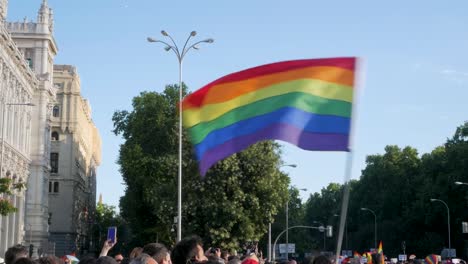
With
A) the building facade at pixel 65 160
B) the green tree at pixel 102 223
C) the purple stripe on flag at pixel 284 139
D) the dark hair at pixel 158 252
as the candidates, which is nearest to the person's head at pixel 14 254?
the dark hair at pixel 158 252

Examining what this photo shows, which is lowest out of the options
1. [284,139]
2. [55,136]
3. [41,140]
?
[284,139]

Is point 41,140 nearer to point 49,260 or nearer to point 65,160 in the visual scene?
point 65,160

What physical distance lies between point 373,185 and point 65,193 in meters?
38.9

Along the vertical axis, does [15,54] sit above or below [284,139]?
above

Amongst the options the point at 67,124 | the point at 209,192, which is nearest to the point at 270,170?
the point at 209,192

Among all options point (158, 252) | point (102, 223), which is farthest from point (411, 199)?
point (158, 252)

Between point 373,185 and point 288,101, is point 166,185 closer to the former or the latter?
point 288,101

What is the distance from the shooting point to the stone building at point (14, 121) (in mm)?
58781

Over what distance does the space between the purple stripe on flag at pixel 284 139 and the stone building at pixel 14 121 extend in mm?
46197

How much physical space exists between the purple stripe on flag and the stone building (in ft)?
152

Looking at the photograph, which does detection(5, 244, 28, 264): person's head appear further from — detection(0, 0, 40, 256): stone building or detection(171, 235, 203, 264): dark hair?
detection(0, 0, 40, 256): stone building

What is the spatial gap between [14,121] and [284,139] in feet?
191

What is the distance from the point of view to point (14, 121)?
6581cm

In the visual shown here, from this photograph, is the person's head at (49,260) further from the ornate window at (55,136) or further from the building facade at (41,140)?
the ornate window at (55,136)
